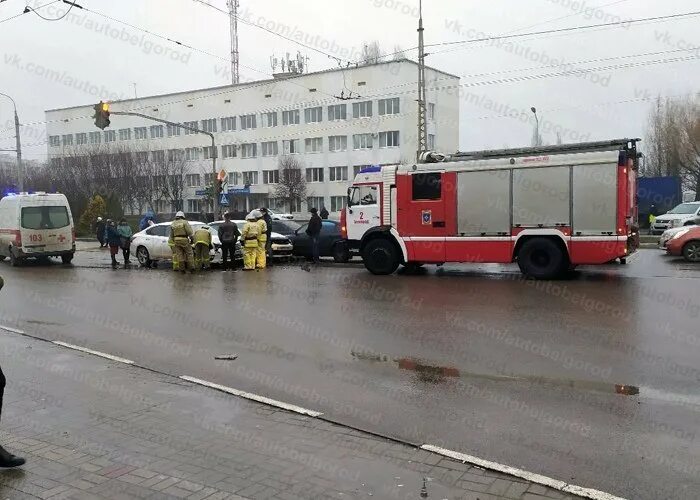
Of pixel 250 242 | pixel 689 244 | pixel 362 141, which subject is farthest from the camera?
pixel 362 141

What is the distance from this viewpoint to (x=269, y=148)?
7412 cm

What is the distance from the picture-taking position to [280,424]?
5.27 meters

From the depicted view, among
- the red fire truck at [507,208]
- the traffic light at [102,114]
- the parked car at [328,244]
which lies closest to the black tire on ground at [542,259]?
the red fire truck at [507,208]

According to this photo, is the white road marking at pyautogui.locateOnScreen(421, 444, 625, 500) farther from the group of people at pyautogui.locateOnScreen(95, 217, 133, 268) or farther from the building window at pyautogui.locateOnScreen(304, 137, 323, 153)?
the building window at pyautogui.locateOnScreen(304, 137, 323, 153)

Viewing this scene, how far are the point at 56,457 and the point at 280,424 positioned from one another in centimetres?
169

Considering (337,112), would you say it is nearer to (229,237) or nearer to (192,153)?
(192,153)

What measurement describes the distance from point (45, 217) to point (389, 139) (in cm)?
4626

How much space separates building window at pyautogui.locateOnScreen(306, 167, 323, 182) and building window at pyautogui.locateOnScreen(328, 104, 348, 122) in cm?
Result: 567

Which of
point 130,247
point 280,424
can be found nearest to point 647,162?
point 130,247

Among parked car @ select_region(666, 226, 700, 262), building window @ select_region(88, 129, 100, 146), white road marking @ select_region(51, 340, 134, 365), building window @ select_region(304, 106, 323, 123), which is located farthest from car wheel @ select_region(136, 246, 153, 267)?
building window @ select_region(88, 129, 100, 146)

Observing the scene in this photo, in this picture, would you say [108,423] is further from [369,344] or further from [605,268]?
[605,268]

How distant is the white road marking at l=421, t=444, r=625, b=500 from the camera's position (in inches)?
153

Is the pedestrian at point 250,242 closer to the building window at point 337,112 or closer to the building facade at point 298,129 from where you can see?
the building facade at point 298,129

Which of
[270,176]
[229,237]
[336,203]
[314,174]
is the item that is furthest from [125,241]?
[270,176]
